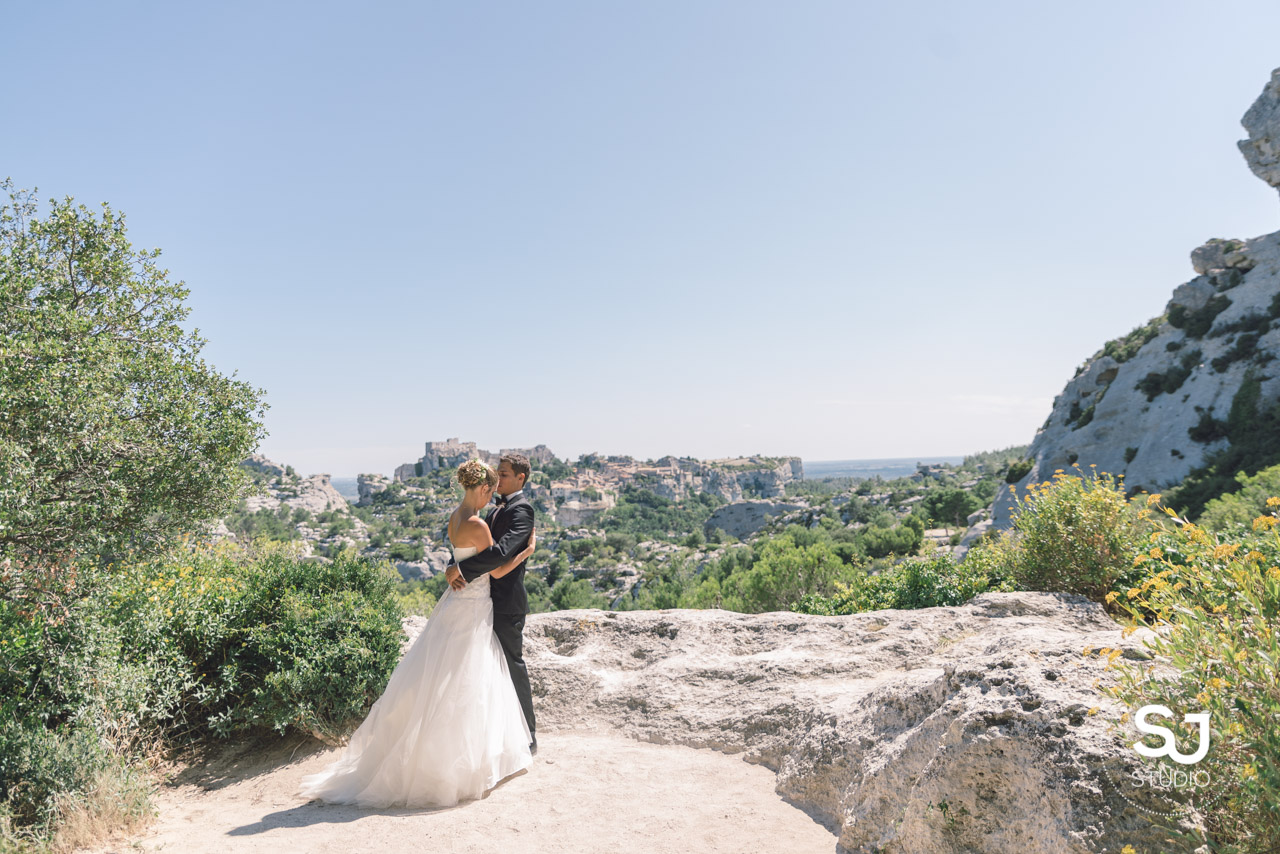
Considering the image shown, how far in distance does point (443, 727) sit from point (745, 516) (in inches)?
4089

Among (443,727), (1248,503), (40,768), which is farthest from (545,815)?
(1248,503)

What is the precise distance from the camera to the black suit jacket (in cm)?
439

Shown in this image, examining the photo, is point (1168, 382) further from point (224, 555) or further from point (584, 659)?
point (224, 555)

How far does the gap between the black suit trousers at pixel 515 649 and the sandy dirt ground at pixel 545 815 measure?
43cm

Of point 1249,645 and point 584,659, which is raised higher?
point 1249,645

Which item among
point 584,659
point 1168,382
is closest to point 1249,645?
point 584,659

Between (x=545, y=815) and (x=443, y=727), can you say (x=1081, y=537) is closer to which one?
(x=545, y=815)

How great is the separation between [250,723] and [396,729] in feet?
5.79

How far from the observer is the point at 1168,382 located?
129 feet

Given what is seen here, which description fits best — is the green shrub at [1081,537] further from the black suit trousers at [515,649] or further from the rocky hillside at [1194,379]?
the rocky hillside at [1194,379]

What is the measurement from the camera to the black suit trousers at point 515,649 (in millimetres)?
4621

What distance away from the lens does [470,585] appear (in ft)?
14.5

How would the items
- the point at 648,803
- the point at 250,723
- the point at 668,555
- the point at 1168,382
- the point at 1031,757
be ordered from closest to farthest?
the point at 1031,757, the point at 648,803, the point at 250,723, the point at 1168,382, the point at 668,555

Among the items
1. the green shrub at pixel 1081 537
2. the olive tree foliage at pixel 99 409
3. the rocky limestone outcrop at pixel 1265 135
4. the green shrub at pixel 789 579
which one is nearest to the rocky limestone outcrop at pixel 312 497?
the green shrub at pixel 789 579
